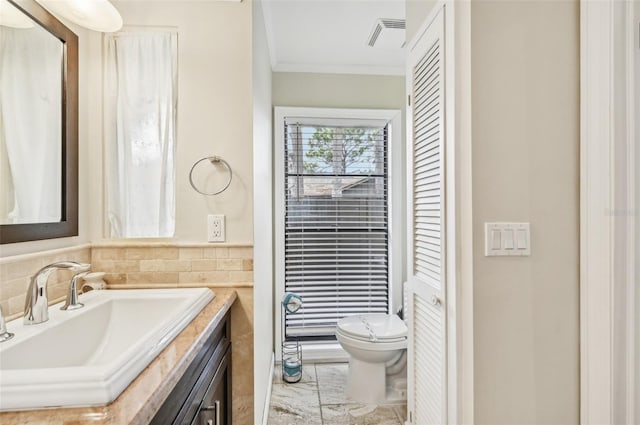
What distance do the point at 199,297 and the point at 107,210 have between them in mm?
627

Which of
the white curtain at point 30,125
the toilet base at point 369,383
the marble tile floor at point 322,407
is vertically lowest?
the marble tile floor at point 322,407

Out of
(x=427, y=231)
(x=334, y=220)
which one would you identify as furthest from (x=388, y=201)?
(x=427, y=231)

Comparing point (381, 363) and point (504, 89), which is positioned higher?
point (504, 89)

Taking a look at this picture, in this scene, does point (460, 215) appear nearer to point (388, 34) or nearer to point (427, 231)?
point (427, 231)

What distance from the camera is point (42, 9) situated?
1.20 meters

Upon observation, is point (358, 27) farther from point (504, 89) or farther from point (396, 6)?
point (504, 89)

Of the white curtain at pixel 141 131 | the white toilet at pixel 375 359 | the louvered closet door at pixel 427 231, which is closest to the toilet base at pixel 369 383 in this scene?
the white toilet at pixel 375 359

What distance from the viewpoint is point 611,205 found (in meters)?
1.13

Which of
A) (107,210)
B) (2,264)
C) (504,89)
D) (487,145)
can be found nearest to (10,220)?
(2,264)

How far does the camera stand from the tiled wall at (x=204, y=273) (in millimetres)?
1504

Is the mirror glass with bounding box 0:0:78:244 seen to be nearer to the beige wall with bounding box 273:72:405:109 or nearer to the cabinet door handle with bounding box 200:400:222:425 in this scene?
the cabinet door handle with bounding box 200:400:222:425

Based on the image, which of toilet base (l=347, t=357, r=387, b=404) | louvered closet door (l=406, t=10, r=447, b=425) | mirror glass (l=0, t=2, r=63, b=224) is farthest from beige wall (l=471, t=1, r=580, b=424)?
mirror glass (l=0, t=2, r=63, b=224)

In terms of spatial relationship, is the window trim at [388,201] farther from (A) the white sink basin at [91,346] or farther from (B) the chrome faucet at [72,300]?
(B) the chrome faucet at [72,300]

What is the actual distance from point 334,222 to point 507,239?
6.04 feet
